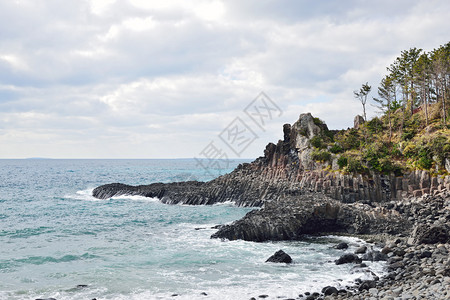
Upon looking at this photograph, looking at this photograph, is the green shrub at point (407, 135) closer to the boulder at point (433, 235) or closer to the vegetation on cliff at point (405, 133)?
the vegetation on cliff at point (405, 133)

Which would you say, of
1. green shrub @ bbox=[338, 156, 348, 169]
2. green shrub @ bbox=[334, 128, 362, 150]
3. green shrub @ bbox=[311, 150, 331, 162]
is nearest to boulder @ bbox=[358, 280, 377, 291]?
green shrub @ bbox=[338, 156, 348, 169]

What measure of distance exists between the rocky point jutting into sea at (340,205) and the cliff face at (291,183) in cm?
10

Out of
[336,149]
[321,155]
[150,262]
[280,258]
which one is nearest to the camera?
[280,258]

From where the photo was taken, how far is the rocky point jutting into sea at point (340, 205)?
17.1 metres

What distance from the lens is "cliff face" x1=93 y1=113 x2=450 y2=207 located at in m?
37.1

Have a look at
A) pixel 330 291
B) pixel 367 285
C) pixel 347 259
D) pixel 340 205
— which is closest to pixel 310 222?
pixel 340 205

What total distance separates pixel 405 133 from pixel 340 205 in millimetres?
23016

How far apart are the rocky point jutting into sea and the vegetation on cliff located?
3.99ft

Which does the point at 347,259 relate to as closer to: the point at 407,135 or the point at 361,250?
the point at 361,250

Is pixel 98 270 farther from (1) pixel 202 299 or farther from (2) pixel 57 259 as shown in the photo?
(1) pixel 202 299

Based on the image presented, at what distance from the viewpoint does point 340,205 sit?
97.6 feet

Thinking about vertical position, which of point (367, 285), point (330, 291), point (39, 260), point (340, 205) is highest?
point (340, 205)

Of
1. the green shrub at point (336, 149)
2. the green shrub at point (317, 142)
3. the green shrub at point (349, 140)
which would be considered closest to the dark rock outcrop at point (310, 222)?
the green shrub at point (336, 149)

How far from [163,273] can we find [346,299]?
9.87 meters
